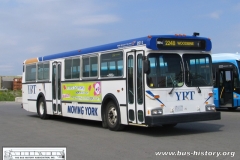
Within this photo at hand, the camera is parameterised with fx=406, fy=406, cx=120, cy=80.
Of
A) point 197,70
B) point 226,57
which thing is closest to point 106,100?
point 197,70

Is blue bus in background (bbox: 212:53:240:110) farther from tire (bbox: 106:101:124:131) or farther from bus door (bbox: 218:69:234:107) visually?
tire (bbox: 106:101:124:131)

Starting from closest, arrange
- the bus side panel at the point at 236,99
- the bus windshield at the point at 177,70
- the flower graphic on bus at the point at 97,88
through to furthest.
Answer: the bus windshield at the point at 177,70, the flower graphic on bus at the point at 97,88, the bus side panel at the point at 236,99

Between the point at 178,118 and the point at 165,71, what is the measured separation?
4.69ft

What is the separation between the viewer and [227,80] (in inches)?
854

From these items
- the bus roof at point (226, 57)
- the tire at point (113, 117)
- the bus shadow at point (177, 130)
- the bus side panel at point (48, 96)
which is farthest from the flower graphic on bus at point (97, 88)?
the bus roof at point (226, 57)

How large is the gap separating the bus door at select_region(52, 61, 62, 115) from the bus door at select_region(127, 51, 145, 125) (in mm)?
5426

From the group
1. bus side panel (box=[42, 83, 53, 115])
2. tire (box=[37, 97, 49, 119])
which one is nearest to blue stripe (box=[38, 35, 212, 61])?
bus side panel (box=[42, 83, 53, 115])

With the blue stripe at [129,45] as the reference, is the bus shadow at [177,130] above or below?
below

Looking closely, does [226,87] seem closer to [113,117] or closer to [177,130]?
[177,130]

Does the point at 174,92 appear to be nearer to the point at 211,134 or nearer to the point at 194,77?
the point at 194,77

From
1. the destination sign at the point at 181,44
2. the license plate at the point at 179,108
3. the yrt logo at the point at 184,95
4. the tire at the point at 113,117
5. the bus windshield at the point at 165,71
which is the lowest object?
the tire at the point at 113,117

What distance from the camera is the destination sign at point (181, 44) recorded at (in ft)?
39.0

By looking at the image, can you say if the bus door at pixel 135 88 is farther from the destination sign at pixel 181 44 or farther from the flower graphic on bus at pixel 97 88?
the flower graphic on bus at pixel 97 88

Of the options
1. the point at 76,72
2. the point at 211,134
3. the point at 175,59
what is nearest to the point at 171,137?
the point at 211,134
